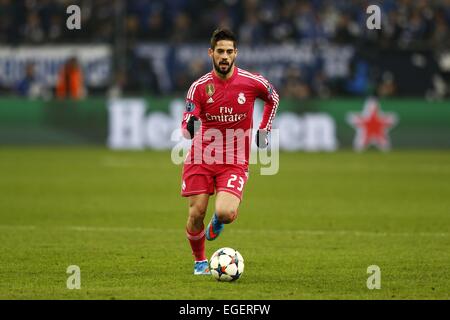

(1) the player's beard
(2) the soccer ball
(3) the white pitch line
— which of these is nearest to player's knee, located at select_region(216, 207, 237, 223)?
(2) the soccer ball

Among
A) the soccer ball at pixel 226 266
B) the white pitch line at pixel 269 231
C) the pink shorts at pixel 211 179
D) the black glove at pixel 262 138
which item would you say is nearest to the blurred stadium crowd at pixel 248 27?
the white pitch line at pixel 269 231

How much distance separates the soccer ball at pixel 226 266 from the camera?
9047 mm

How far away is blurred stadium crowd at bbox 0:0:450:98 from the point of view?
26.2m

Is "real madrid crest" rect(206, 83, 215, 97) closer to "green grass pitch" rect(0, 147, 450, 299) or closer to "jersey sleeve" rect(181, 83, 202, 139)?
"jersey sleeve" rect(181, 83, 202, 139)

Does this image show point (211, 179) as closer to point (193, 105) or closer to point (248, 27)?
point (193, 105)

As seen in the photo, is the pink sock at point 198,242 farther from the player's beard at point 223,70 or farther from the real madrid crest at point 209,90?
the player's beard at point 223,70

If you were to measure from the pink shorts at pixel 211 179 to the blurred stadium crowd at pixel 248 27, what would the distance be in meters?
16.5

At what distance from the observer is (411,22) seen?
87.4 ft

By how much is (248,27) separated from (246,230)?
14.7 m

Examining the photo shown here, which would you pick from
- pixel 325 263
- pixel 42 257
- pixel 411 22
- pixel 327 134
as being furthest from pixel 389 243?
pixel 411 22

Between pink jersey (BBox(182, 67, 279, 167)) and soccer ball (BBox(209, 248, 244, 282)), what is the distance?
0.98 metres

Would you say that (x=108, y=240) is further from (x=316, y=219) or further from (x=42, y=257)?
(x=316, y=219)
